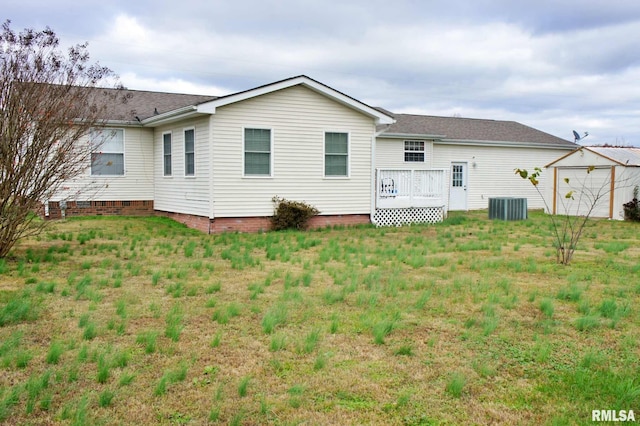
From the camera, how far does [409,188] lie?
57.6 ft

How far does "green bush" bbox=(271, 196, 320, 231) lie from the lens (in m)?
15.1

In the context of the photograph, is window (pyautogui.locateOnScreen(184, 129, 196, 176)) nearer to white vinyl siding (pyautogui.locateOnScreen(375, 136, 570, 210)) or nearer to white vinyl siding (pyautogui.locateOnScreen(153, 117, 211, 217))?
white vinyl siding (pyautogui.locateOnScreen(153, 117, 211, 217))

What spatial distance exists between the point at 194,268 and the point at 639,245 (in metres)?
9.88

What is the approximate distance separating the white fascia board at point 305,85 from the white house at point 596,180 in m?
7.70

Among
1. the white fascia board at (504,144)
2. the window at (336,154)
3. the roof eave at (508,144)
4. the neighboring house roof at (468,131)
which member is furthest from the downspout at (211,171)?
the roof eave at (508,144)

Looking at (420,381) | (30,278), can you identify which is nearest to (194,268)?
(30,278)

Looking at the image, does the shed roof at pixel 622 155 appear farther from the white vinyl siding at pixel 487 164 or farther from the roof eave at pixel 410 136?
the roof eave at pixel 410 136

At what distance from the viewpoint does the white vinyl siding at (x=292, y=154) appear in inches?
576

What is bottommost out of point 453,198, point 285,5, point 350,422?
point 350,422

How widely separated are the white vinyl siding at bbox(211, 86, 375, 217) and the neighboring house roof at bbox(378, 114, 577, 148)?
5167 mm

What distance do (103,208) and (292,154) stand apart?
6651 mm

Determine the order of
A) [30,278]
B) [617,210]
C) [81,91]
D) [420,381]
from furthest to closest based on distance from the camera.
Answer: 1. [617,210]
2. [81,91]
3. [30,278]
4. [420,381]

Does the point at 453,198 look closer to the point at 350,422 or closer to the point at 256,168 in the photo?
the point at 256,168

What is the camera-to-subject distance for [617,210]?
20.2 m
